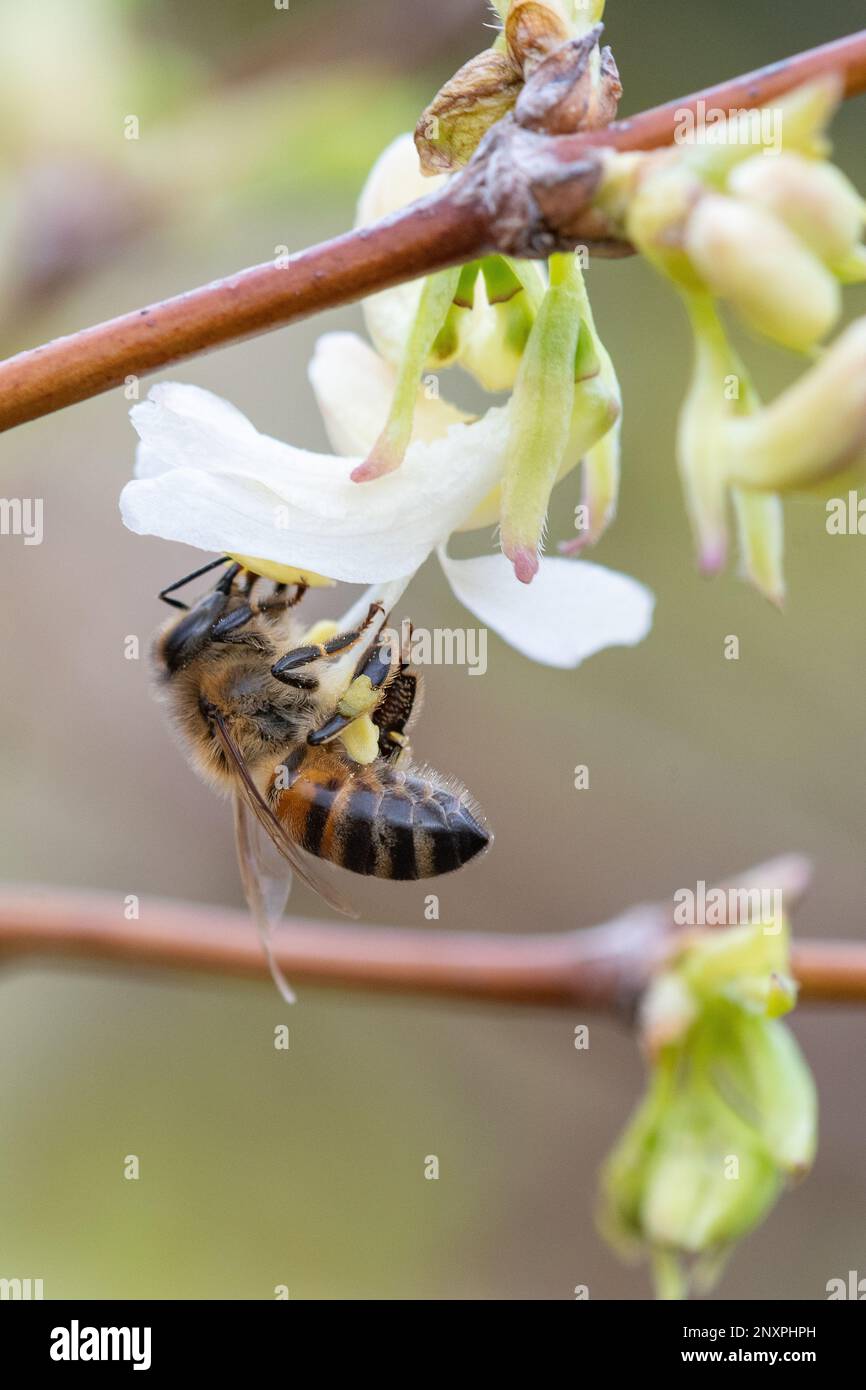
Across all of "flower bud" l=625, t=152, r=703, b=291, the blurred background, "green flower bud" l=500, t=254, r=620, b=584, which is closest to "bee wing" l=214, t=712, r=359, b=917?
"green flower bud" l=500, t=254, r=620, b=584

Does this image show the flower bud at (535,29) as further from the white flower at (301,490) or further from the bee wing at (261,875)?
the bee wing at (261,875)

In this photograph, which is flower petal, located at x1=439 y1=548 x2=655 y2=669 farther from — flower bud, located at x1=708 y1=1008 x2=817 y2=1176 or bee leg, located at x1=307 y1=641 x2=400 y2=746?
flower bud, located at x1=708 y1=1008 x2=817 y2=1176

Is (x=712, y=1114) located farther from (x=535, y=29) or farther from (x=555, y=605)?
(x=535, y=29)

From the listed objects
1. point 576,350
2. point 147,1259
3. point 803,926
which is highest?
point 803,926

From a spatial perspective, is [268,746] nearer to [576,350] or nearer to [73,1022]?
[576,350]

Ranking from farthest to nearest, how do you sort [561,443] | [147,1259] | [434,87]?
[147,1259] < [434,87] < [561,443]

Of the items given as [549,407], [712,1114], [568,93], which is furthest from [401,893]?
[568,93]

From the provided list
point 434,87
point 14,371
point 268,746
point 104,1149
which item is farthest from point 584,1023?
point 14,371
